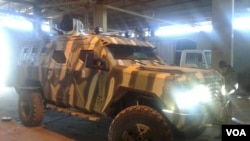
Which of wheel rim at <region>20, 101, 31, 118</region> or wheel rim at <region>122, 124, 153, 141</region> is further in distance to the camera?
wheel rim at <region>20, 101, 31, 118</region>

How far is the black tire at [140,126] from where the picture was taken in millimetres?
3803

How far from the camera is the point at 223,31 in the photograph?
8320 mm

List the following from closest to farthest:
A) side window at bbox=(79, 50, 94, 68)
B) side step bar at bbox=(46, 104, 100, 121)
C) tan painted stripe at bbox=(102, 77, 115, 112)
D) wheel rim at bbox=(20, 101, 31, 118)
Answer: tan painted stripe at bbox=(102, 77, 115, 112)
side step bar at bbox=(46, 104, 100, 121)
side window at bbox=(79, 50, 94, 68)
wheel rim at bbox=(20, 101, 31, 118)

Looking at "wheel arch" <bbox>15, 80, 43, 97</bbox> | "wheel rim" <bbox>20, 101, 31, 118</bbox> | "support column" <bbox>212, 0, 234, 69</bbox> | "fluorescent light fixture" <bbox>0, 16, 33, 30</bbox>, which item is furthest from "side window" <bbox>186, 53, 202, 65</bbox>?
"fluorescent light fixture" <bbox>0, 16, 33, 30</bbox>

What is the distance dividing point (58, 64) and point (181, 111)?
304 centimetres

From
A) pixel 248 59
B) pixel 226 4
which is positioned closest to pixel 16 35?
pixel 226 4

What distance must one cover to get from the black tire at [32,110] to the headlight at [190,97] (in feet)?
11.5

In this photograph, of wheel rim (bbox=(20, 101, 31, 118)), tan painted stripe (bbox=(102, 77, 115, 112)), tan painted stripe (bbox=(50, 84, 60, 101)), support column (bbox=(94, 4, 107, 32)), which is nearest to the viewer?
tan painted stripe (bbox=(102, 77, 115, 112))

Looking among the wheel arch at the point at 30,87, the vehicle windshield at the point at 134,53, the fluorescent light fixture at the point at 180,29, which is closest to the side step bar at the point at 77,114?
the wheel arch at the point at 30,87

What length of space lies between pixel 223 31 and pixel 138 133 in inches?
221

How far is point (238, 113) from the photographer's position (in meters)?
8.20

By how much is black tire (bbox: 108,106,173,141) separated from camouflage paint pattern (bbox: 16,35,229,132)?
22 centimetres

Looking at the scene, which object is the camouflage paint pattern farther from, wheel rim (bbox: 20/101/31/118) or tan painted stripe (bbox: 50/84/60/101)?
wheel rim (bbox: 20/101/31/118)

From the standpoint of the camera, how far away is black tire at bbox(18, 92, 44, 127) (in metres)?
6.09
